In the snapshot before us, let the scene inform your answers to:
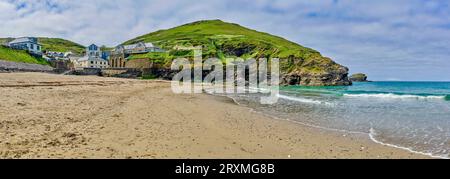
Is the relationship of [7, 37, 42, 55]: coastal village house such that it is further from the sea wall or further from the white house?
the sea wall

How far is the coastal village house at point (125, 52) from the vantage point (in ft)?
367

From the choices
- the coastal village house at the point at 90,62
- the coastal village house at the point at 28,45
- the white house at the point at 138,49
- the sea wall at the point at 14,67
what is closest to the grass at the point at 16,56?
the sea wall at the point at 14,67

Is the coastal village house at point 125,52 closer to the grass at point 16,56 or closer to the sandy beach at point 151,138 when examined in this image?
the grass at point 16,56

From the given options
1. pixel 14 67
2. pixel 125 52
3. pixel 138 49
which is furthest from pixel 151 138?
pixel 138 49

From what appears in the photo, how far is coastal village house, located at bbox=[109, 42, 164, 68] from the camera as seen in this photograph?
367 feet

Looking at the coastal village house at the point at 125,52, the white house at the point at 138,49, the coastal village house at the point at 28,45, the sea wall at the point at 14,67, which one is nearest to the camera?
the sea wall at the point at 14,67

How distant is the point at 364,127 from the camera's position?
13.7m

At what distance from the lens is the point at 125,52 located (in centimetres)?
11981

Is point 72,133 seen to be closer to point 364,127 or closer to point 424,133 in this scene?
point 364,127

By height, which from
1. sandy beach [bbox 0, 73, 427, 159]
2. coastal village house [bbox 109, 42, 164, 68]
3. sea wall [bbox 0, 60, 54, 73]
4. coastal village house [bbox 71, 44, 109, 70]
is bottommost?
sandy beach [bbox 0, 73, 427, 159]

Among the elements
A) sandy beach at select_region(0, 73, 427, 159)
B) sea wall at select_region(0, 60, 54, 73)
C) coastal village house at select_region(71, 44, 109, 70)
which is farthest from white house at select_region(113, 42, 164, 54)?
sandy beach at select_region(0, 73, 427, 159)

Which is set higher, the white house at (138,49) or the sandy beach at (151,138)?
the white house at (138,49)

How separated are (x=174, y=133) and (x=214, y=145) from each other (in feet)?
6.43
